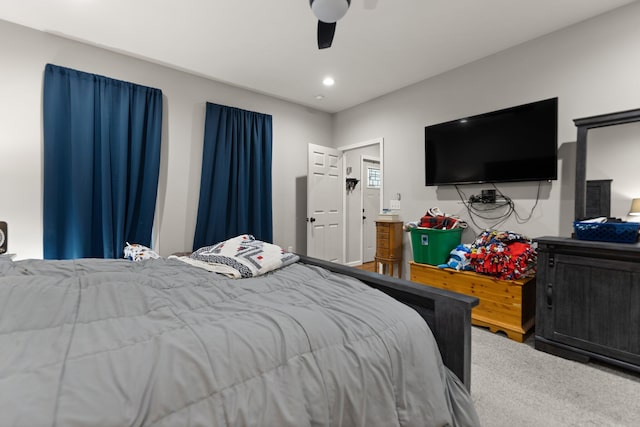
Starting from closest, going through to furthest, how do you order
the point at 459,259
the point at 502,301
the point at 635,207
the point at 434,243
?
the point at 635,207 < the point at 502,301 < the point at 459,259 < the point at 434,243

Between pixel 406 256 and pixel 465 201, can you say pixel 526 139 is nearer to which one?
pixel 465 201

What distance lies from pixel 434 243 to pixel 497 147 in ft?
3.78

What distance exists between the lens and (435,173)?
3.51m

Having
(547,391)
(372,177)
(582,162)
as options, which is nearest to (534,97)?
(582,162)

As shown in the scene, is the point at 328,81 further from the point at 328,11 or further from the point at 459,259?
the point at 459,259

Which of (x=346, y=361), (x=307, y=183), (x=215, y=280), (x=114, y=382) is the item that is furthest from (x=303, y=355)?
(x=307, y=183)

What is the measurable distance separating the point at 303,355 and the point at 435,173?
312 centimetres

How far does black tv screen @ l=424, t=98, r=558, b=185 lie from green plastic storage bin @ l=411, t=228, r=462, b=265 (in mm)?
623

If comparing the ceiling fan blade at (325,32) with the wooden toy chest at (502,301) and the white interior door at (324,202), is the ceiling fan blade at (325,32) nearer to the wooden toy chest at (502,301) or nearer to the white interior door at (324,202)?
the white interior door at (324,202)

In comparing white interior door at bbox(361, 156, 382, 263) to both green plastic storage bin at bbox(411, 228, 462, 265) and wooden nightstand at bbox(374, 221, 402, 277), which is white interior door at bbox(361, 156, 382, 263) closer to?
wooden nightstand at bbox(374, 221, 402, 277)

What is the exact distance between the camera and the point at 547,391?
177 cm

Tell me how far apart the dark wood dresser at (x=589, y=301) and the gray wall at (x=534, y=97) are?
0.61 meters

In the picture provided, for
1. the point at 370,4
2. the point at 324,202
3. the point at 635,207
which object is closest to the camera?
the point at 635,207

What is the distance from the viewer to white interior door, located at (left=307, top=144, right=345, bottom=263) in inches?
171
